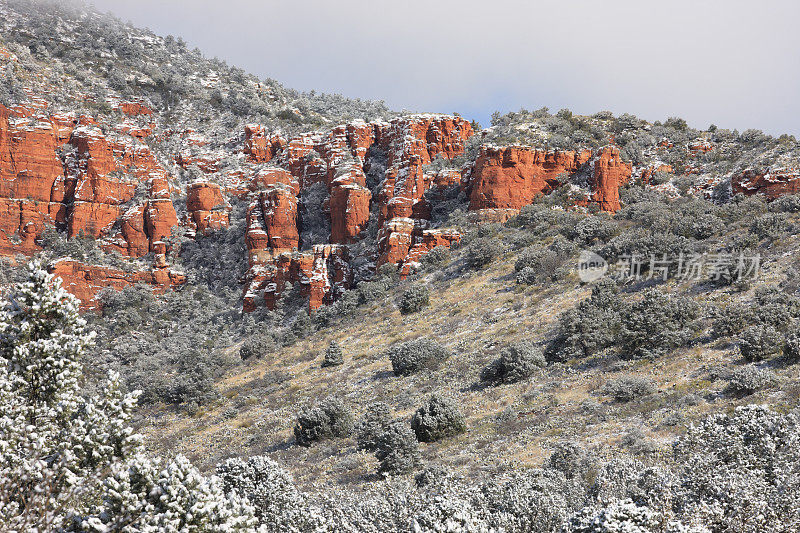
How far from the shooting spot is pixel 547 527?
1094 centimetres

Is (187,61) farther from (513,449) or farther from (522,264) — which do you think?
(513,449)

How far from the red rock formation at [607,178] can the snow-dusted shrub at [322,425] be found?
34527mm

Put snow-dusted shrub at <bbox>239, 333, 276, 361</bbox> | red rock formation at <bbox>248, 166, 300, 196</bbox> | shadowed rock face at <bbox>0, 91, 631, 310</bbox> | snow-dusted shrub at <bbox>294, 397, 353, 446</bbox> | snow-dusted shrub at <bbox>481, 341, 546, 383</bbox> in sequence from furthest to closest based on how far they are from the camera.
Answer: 1. red rock formation at <bbox>248, 166, 300, 196</bbox>
2. shadowed rock face at <bbox>0, 91, 631, 310</bbox>
3. snow-dusted shrub at <bbox>239, 333, 276, 361</bbox>
4. snow-dusted shrub at <bbox>481, 341, 546, 383</bbox>
5. snow-dusted shrub at <bbox>294, 397, 353, 446</bbox>

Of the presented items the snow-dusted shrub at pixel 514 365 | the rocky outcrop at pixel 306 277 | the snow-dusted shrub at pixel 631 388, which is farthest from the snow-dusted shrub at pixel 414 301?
the snow-dusted shrub at pixel 631 388

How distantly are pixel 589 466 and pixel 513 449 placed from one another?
304 cm

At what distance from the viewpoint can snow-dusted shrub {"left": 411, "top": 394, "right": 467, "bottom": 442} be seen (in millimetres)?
20047

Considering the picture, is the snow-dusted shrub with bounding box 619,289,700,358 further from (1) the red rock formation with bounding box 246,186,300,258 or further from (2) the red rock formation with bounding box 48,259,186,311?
(2) the red rock formation with bounding box 48,259,186,311

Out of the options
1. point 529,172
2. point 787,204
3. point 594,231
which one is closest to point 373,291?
point 594,231

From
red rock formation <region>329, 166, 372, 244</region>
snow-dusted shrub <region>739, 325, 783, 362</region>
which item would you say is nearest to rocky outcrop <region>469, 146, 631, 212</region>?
red rock formation <region>329, 166, 372, 244</region>

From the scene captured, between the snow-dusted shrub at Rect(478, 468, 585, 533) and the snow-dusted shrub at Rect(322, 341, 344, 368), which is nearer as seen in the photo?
the snow-dusted shrub at Rect(478, 468, 585, 533)

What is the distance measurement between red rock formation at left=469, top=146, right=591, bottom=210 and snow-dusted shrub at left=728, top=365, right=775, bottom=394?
117ft

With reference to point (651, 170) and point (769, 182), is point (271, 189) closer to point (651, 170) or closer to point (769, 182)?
point (651, 170)

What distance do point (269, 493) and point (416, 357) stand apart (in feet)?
56.5

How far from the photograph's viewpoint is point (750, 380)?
16.6 m
